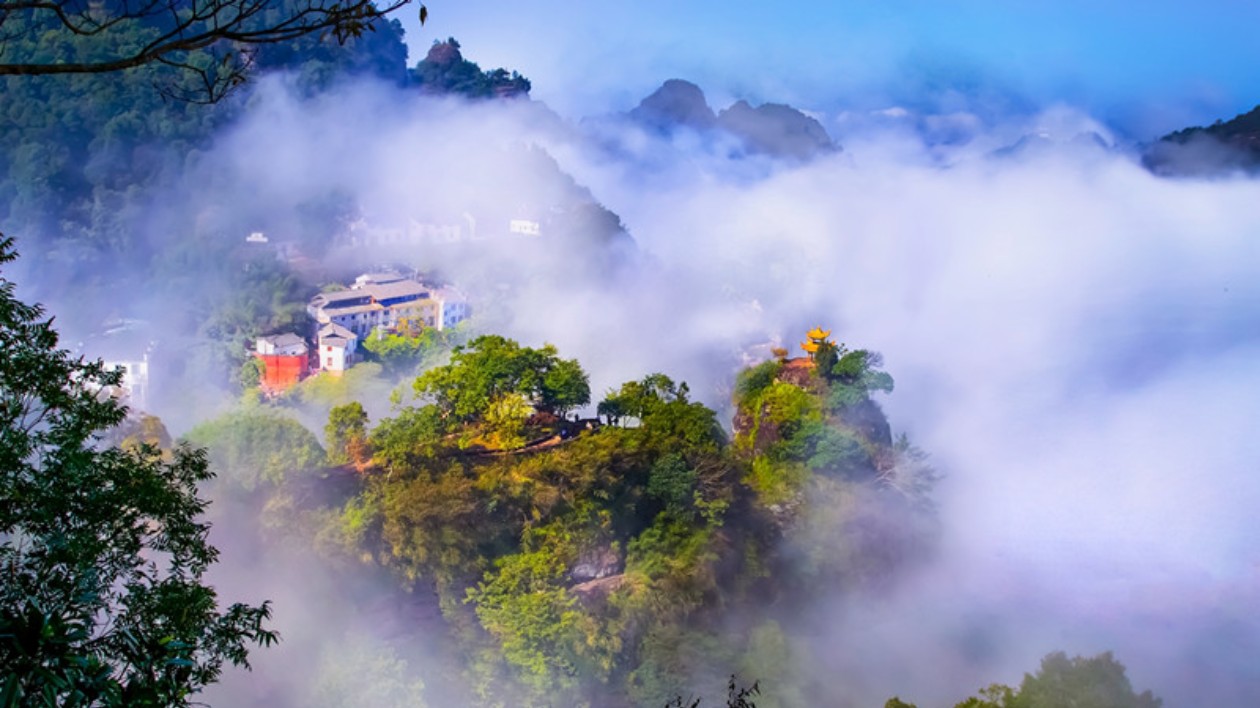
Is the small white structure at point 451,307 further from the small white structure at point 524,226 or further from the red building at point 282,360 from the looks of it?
the red building at point 282,360

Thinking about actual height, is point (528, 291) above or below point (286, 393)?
above

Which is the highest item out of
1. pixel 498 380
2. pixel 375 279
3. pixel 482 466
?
pixel 375 279

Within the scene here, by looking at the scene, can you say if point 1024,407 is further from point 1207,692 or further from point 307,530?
point 307,530

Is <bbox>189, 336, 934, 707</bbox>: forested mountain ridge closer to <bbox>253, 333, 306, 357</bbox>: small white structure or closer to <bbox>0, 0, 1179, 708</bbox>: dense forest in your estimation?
<bbox>0, 0, 1179, 708</bbox>: dense forest

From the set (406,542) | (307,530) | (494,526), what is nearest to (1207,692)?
(494,526)

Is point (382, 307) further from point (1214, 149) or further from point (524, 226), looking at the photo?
point (1214, 149)

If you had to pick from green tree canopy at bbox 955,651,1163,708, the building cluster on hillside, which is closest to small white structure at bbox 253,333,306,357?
the building cluster on hillside

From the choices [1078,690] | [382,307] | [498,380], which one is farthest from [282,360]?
[1078,690]

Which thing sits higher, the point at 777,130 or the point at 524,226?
the point at 777,130
